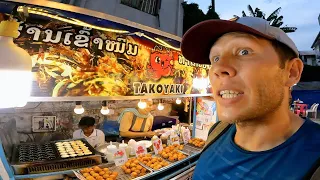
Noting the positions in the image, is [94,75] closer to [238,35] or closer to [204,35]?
[204,35]

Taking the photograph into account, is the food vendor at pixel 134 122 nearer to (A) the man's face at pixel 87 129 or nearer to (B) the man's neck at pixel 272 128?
(A) the man's face at pixel 87 129

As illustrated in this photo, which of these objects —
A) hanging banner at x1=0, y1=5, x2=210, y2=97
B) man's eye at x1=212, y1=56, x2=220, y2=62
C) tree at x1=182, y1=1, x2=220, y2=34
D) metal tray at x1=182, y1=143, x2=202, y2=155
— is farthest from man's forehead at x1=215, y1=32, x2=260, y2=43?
tree at x1=182, y1=1, x2=220, y2=34

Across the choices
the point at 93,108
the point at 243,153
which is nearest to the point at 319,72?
the point at 93,108

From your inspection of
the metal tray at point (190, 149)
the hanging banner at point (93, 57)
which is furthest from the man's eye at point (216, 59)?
the metal tray at point (190, 149)

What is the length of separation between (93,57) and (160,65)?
4.67 ft

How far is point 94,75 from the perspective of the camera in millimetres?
3271

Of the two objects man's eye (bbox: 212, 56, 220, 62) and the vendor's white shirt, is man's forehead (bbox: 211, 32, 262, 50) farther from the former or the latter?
the vendor's white shirt

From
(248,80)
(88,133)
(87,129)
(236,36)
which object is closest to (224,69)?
(248,80)

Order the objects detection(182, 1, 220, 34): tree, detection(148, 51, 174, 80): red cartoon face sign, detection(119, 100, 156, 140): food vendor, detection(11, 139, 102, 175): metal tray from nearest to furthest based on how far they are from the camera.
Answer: detection(11, 139, 102, 175): metal tray < detection(148, 51, 174, 80): red cartoon face sign < detection(119, 100, 156, 140): food vendor < detection(182, 1, 220, 34): tree

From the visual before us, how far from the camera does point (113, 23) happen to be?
3.32m

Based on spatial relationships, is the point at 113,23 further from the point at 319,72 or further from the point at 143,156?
the point at 319,72

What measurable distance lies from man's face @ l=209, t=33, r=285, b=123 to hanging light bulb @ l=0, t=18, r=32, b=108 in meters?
1.43

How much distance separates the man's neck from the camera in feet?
5.18

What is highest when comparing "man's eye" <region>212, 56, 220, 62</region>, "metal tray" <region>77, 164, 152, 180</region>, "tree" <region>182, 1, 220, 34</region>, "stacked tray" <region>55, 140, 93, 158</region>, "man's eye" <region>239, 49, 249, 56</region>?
"tree" <region>182, 1, 220, 34</region>
